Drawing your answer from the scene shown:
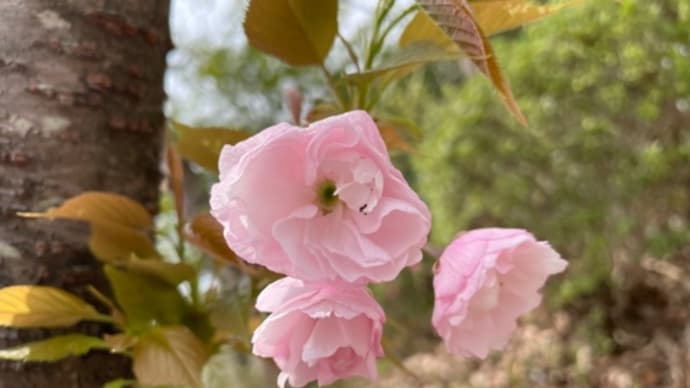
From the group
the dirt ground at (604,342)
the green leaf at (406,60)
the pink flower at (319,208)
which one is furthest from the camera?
the dirt ground at (604,342)

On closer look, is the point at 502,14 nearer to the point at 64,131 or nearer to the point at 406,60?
the point at 406,60

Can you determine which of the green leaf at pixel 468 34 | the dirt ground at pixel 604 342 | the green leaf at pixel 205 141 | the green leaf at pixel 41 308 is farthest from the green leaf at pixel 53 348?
the dirt ground at pixel 604 342

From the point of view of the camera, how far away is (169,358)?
0.45 meters

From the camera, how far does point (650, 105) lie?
3.79 feet

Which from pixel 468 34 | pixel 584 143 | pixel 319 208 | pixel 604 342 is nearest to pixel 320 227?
pixel 319 208

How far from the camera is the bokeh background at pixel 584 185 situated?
1.18m

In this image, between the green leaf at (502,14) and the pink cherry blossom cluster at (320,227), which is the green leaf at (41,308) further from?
the green leaf at (502,14)

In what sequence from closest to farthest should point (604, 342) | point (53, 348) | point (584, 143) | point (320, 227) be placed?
point (320, 227) → point (53, 348) → point (584, 143) → point (604, 342)

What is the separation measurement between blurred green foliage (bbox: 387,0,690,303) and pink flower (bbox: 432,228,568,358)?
0.70 metres

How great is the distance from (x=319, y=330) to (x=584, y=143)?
108 cm

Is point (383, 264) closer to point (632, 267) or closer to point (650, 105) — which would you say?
point (650, 105)

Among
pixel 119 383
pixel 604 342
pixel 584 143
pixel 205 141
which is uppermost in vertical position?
pixel 205 141

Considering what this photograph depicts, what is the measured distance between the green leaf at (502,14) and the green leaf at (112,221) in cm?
27

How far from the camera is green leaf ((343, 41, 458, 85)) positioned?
43 centimetres
